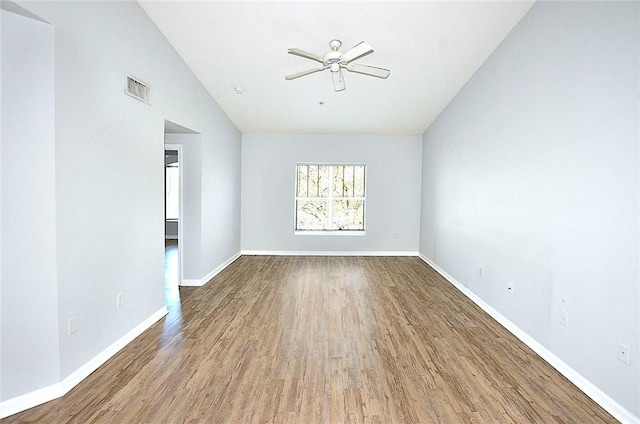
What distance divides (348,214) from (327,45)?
4.10 metres

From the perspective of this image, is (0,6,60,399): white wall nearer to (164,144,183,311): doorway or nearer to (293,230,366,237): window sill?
(164,144,183,311): doorway

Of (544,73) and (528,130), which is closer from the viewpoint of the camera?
(544,73)

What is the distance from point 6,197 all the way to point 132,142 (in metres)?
1.26

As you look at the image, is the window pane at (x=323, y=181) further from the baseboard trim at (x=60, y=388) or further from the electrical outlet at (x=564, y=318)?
the electrical outlet at (x=564, y=318)

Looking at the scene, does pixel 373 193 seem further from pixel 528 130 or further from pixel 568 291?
pixel 568 291

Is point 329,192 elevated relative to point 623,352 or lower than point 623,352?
elevated

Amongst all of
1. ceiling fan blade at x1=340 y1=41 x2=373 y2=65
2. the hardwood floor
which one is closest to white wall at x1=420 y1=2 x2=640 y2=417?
the hardwood floor

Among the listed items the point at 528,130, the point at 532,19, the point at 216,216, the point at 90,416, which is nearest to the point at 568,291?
the point at 528,130

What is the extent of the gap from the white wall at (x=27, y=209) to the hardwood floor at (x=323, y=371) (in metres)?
0.32

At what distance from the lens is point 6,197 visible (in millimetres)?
2146

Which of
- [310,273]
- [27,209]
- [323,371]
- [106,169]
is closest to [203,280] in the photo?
[310,273]

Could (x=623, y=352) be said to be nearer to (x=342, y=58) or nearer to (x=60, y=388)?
(x=342, y=58)

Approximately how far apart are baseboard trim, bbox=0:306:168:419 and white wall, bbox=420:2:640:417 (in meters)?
3.47

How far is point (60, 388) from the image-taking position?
2.36 meters
